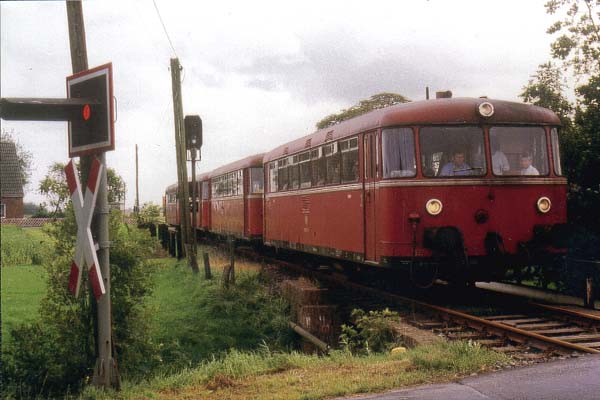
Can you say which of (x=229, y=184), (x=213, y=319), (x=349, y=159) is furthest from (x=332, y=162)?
(x=229, y=184)

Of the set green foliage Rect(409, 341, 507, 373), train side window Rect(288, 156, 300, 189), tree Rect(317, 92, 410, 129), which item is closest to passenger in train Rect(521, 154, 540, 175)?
green foliage Rect(409, 341, 507, 373)

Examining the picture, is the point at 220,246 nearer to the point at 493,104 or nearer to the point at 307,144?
the point at 307,144

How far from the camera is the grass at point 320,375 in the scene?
662 centimetres

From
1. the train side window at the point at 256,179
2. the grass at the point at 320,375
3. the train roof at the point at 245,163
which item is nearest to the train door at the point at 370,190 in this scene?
the grass at the point at 320,375

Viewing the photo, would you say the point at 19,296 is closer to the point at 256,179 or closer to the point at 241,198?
the point at 256,179

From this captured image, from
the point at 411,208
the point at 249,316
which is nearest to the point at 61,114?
the point at 411,208

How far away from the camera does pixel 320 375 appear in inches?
286

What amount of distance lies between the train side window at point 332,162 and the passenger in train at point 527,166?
3.15 metres

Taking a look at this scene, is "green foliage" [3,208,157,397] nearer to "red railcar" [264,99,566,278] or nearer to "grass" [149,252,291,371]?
"grass" [149,252,291,371]

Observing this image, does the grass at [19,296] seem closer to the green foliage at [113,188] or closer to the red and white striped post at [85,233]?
the green foliage at [113,188]

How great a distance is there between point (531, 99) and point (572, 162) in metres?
3.71

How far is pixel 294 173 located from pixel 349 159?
3826 millimetres

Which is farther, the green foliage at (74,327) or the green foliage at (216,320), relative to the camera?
the green foliage at (216,320)

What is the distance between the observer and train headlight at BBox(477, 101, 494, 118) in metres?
11.5
